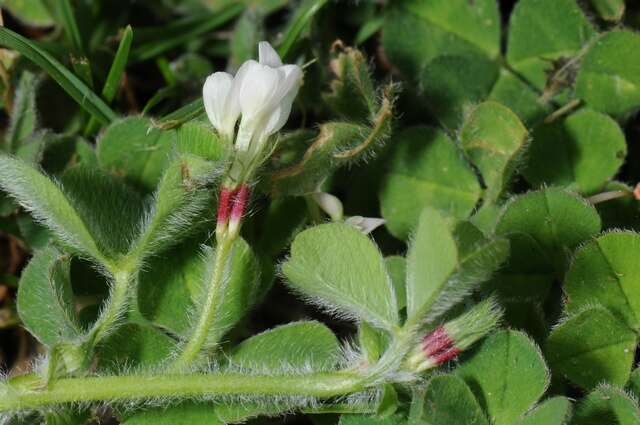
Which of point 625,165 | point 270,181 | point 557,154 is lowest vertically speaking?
point 625,165

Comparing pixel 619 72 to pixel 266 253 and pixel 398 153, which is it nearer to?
pixel 398 153

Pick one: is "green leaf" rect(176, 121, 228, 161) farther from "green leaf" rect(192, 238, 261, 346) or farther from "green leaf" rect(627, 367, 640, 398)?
"green leaf" rect(627, 367, 640, 398)

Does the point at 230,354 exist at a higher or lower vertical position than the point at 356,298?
lower

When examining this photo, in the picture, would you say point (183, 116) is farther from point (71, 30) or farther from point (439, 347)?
point (439, 347)

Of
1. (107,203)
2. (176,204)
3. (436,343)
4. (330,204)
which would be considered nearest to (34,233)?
(107,203)

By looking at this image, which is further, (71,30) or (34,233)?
(71,30)

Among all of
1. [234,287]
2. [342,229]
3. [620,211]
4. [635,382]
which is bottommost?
[635,382]

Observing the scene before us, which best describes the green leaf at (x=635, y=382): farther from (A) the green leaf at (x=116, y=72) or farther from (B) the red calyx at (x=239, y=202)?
(A) the green leaf at (x=116, y=72)

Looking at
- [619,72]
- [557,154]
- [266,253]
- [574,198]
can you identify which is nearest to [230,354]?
[266,253]

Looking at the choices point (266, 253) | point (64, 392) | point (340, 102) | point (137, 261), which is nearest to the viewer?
point (64, 392)
